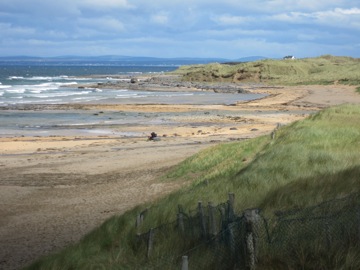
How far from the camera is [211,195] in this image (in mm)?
11586

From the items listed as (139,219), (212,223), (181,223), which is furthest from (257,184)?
(212,223)

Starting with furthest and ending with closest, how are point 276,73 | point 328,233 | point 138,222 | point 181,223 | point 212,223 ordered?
point 276,73 < point 138,222 < point 181,223 < point 212,223 < point 328,233

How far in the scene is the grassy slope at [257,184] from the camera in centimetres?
912

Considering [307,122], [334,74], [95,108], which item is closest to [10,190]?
[307,122]

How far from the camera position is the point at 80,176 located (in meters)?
21.1

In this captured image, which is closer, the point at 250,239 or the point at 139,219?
the point at 250,239

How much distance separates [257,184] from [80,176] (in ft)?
34.6

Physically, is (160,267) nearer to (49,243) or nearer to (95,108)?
(49,243)

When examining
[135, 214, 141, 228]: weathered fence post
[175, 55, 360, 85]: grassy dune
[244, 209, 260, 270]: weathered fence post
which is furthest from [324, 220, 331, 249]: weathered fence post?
[175, 55, 360, 85]: grassy dune

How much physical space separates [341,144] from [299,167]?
142 inches

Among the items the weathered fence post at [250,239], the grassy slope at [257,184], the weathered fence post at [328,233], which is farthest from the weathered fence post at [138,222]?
the weathered fence post at [328,233]

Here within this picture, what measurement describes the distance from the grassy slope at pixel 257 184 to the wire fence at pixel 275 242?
54 cm

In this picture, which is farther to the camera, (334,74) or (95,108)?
(334,74)

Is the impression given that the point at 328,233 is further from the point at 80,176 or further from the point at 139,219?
the point at 80,176
